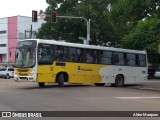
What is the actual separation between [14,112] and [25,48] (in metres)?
13.5

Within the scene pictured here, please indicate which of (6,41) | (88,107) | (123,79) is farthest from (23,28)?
(88,107)

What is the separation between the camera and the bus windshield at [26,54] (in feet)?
87.0

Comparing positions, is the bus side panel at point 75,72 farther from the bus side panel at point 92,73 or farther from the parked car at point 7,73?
the parked car at point 7,73

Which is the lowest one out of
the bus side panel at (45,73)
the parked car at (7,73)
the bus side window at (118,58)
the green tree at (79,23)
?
the parked car at (7,73)

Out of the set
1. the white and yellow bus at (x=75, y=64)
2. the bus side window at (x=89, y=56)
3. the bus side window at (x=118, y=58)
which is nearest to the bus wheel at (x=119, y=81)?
the white and yellow bus at (x=75, y=64)

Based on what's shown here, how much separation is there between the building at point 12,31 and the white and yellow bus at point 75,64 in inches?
2229

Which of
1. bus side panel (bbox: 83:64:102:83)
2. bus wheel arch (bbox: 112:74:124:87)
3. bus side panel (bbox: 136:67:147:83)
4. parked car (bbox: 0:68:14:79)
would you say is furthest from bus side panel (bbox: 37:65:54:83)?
parked car (bbox: 0:68:14:79)

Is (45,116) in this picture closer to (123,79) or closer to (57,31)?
(123,79)

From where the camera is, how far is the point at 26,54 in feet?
88.6

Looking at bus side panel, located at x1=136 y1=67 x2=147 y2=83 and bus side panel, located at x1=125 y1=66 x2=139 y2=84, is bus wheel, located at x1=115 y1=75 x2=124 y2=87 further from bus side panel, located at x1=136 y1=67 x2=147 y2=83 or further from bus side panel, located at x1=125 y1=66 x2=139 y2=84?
bus side panel, located at x1=136 y1=67 x2=147 y2=83

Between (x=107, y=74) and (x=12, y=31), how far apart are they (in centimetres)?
6208

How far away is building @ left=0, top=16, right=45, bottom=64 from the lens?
88.0m

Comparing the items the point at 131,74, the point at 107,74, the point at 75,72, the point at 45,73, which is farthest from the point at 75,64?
the point at 131,74

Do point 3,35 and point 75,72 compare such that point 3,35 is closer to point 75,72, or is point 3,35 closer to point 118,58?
point 118,58
